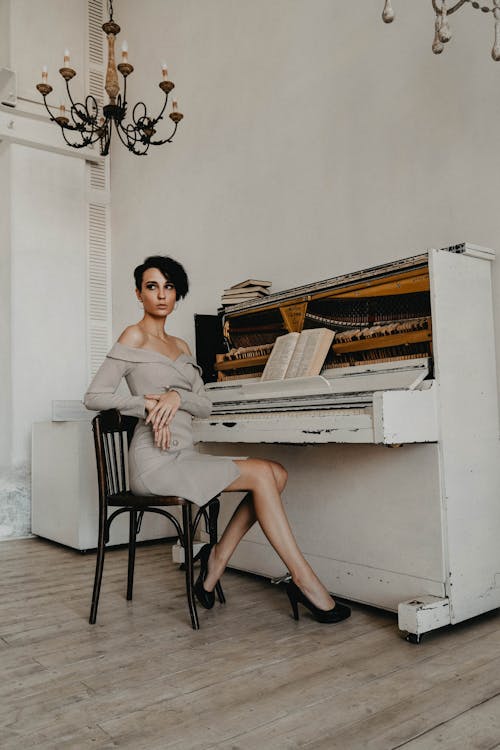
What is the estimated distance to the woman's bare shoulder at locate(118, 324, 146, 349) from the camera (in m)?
2.62

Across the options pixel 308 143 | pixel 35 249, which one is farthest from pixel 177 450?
pixel 35 249

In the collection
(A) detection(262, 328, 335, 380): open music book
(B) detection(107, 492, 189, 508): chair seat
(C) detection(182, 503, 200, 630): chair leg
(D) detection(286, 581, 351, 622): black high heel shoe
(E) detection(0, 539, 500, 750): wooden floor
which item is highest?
(A) detection(262, 328, 335, 380): open music book

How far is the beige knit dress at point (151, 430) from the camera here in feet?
8.00

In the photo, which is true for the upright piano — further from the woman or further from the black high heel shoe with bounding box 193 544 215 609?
the black high heel shoe with bounding box 193 544 215 609

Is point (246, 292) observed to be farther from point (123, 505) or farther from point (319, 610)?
point (319, 610)

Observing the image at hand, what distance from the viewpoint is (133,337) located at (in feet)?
8.64

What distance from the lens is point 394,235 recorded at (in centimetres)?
310

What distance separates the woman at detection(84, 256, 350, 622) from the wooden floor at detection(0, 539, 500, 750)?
0.59 ft

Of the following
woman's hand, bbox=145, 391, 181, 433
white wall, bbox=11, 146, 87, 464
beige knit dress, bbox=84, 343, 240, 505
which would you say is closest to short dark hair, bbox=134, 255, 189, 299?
beige knit dress, bbox=84, 343, 240, 505

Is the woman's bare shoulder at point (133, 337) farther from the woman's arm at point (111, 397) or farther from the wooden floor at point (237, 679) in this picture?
the wooden floor at point (237, 679)

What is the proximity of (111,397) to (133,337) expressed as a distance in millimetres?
278

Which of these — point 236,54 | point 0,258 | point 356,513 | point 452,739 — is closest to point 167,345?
point 356,513

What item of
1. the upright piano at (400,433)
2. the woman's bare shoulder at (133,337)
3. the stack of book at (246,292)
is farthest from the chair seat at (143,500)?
the stack of book at (246,292)

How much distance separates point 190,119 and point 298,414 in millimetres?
2928
